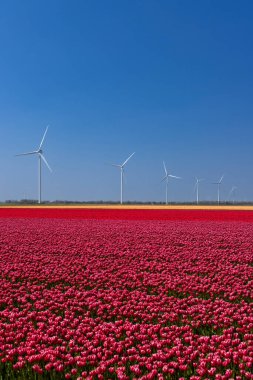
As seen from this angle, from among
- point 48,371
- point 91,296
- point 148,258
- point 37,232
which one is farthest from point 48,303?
point 37,232

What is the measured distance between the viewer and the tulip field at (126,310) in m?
7.23

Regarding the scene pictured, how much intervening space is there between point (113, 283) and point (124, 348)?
571 centimetres

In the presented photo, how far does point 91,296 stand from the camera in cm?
1220

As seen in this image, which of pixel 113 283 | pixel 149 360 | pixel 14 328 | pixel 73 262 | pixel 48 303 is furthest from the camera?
pixel 73 262

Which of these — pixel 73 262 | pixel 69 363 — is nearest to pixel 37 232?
pixel 73 262

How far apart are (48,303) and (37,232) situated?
1708cm

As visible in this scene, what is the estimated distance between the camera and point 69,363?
720cm

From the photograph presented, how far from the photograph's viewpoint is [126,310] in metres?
10.5

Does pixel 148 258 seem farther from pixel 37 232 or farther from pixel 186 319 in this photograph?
pixel 37 232

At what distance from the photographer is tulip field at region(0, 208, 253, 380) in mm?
7230

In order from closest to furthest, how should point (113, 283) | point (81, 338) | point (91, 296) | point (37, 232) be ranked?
point (81, 338), point (91, 296), point (113, 283), point (37, 232)

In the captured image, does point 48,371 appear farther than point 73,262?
No

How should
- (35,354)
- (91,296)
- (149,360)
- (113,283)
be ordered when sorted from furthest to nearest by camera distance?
(113,283), (91,296), (35,354), (149,360)

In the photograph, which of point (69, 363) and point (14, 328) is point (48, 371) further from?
point (14, 328)
